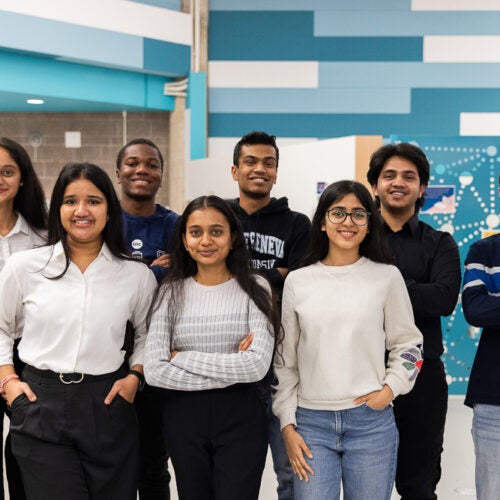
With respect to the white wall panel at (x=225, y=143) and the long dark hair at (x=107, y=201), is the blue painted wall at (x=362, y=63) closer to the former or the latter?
the white wall panel at (x=225, y=143)

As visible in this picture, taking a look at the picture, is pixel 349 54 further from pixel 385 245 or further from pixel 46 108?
pixel 385 245

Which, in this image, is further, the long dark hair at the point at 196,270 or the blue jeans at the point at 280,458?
the blue jeans at the point at 280,458

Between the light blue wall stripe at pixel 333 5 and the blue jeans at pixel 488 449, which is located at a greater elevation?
the light blue wall stripe at pixel 333 5

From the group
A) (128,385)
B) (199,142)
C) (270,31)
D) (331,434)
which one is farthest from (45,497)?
(270,31)

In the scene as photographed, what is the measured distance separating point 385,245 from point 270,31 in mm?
5630

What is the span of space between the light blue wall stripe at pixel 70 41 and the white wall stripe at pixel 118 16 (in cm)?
6

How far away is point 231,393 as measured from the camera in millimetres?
2113

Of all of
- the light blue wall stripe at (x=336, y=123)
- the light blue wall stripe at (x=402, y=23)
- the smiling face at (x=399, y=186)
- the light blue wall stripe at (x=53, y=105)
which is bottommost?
the smiling face at (x=399, y=186)

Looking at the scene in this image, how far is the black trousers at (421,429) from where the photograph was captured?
2447 mm

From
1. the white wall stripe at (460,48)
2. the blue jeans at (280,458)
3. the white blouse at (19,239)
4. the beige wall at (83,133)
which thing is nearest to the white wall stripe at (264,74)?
the beige wall at (83,133)

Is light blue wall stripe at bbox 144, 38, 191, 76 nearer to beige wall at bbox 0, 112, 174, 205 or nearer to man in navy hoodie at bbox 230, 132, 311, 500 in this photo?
beige wall at bbox 0, 112, 174, 205

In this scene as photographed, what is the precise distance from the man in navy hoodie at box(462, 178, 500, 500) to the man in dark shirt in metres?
0.15

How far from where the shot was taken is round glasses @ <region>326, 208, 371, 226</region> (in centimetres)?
218

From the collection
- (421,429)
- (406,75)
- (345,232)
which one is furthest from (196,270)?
(406,75)
